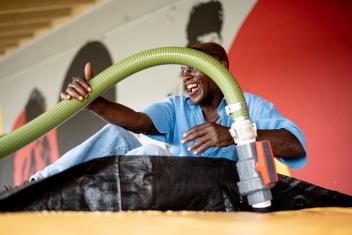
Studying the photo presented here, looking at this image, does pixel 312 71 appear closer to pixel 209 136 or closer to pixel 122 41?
pixel 209 136

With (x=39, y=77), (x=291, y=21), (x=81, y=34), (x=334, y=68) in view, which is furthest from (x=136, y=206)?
(x=39, y=77)

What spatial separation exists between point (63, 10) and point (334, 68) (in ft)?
9.43

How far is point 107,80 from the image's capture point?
1147 millimetres

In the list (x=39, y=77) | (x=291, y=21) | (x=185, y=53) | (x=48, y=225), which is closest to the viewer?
(x=48, y=225)

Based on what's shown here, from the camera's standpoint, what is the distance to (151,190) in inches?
36.8

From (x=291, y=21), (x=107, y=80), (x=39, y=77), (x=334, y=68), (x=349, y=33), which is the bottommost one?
(x=107, y=80)

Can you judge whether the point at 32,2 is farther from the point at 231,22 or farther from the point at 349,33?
the point at 349,33

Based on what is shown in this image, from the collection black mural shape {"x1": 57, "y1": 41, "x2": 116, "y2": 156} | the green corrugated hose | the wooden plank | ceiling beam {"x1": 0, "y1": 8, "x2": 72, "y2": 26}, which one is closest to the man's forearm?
the green corrugated hose

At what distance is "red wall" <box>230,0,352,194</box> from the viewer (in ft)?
8.23

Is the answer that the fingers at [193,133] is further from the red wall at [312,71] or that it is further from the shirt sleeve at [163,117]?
the red wall at [312,71]

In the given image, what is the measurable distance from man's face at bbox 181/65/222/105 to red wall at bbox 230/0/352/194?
1.04 m

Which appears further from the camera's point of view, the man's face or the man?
the man's face

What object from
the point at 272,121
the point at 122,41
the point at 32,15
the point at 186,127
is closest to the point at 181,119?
the point at 186,127

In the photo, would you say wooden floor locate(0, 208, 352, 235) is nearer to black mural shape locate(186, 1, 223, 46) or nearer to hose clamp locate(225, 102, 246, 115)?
hose clamp locate(225, 102, 246, 115)
